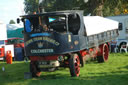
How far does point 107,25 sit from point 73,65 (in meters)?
5.34

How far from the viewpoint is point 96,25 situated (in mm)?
11750

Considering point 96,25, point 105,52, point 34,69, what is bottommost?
point 34,69

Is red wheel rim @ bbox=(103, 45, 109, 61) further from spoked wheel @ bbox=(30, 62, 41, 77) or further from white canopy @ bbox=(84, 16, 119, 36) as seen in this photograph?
spoked wheel @ bbox=(30, 62, 41, 77)

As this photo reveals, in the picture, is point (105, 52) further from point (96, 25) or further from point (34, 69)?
point (34, 69)

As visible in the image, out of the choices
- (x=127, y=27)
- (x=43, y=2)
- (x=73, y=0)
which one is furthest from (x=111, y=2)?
(x=43, y=2)

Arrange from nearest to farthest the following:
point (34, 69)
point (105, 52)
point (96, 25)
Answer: point (34, 69) < point (96, 25) < point (105, 52)

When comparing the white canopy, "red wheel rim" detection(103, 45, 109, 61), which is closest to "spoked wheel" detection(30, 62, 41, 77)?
the white canopy

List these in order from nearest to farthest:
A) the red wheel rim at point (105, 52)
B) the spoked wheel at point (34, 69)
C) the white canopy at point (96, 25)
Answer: the spoked wheel at point (34, 69), the white canopy at point (96, 25), the red wheel rim at point (105, 52)

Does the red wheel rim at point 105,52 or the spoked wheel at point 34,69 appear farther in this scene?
the red wheel rim at point 105,52

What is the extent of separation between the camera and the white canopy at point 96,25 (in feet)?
34.9

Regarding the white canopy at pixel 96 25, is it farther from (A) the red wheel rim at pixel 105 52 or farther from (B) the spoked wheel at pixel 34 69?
(B) the spoked wheel at pixel 34 69

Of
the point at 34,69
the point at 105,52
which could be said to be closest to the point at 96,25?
the point at 105,52

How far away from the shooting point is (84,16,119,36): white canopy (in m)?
10.6

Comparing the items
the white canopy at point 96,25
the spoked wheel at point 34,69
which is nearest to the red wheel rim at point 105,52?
the white canopy at point 96,25
